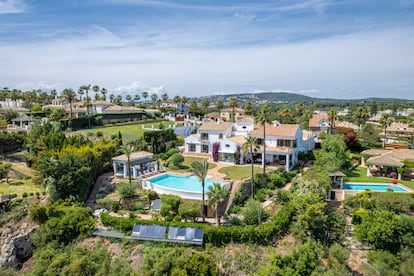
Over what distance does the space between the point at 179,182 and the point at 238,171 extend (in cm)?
858

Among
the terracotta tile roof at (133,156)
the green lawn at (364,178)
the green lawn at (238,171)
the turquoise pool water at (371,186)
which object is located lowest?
the turquoise pool water at (371,186)

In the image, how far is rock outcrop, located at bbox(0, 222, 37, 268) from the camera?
1063 inches

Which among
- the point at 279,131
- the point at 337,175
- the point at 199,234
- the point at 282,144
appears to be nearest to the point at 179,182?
the point at 199,234

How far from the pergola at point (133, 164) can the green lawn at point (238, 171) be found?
31.5ft

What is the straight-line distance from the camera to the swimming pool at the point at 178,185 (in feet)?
101

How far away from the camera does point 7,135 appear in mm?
47625

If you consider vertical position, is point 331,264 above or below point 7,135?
below

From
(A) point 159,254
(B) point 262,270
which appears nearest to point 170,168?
(A) point 159,254

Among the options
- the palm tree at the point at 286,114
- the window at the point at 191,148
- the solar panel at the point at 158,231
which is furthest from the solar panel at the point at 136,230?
the palm tree at the point at 286,114

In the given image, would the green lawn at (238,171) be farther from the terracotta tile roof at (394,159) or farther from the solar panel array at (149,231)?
the terracotta tile roof at (394,159)

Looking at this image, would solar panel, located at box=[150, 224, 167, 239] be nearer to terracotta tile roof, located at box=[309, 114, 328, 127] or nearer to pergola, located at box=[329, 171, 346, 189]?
pergola, located at box=[329, 171, 346, 189]

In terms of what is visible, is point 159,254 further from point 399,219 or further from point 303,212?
point 399,219

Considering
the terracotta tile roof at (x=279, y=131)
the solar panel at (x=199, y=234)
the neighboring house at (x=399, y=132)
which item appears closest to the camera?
the solar panel at (x=199, y=234)

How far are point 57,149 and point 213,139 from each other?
2342 centimetres
